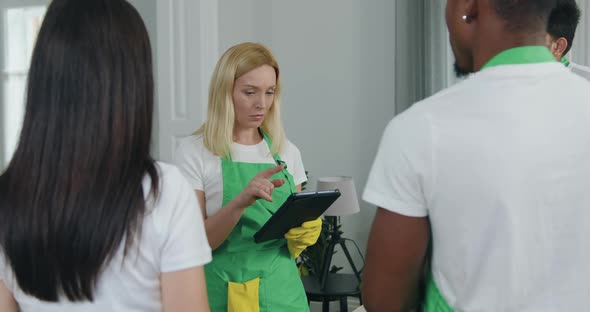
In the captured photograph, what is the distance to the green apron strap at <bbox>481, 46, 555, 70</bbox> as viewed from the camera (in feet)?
2.88

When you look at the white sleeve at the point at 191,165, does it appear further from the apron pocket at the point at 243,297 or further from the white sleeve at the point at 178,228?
the white sleeve at the point at 178,228

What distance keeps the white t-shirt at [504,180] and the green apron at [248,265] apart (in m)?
0.99

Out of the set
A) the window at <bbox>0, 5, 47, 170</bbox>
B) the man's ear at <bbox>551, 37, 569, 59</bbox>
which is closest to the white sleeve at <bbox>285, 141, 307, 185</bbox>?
the man's ear at <bbox>551, 37, 569, 59</bbox>

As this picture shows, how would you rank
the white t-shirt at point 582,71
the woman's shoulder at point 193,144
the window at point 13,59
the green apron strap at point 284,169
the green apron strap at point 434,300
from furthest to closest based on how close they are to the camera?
the window at point 13,59, the green apron strap at point 284,169, the woman's shoulder at point 193,144, the white t-shirt at point 582,71, the green apron strap at point 434,300

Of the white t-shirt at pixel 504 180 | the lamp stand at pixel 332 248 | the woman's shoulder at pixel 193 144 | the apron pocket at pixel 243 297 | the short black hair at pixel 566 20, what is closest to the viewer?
the white t-shirt at pixel 504 180

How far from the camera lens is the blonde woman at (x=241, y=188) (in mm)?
1801

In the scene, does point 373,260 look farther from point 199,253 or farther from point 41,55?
point 41,55

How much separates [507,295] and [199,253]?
1.50 feet

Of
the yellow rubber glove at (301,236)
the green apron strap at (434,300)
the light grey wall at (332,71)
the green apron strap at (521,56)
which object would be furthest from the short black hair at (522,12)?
the light grey wall at (332,71)

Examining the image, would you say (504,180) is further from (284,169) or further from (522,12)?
(284,169)

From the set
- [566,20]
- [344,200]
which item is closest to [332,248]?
[344,200]

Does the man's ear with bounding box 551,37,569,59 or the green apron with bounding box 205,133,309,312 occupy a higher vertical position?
the man's ear with bounding box 551,37,569,59

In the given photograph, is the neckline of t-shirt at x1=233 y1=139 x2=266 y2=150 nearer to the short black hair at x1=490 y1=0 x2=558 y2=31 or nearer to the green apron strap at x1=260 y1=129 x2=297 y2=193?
the green apron strap at x1=260 y1=129 x2=297 y2=193

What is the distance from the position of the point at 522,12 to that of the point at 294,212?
957 mm
